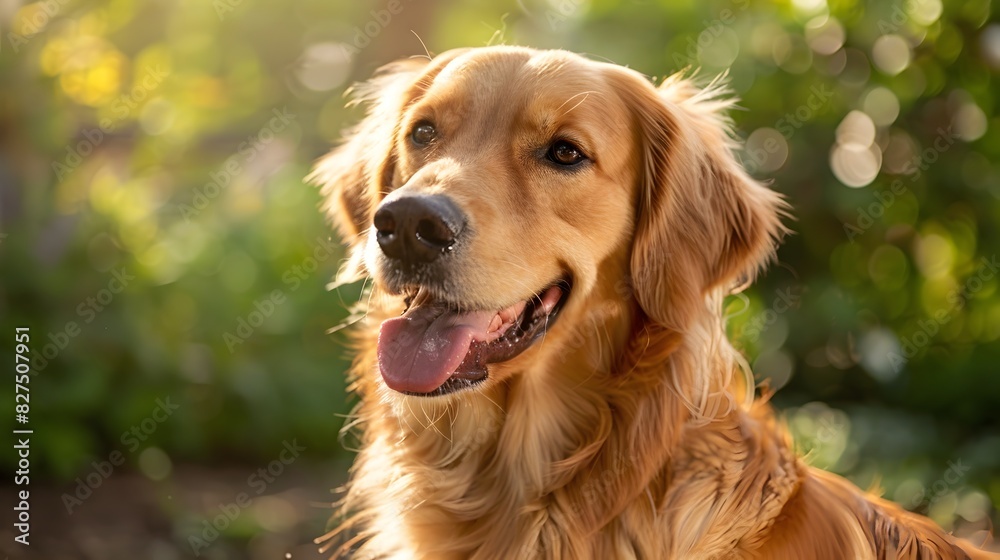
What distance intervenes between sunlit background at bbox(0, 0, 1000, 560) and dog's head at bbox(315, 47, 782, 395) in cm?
252

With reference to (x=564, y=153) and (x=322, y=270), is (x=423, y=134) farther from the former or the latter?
(x=322, y=270)

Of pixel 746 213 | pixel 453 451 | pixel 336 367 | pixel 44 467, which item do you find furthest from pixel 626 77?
pixel 44 467

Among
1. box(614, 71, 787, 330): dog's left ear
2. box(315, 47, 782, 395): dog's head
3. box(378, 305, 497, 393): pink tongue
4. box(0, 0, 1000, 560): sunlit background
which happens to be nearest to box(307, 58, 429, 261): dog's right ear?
box(315, 47, 782, 395): dog's head

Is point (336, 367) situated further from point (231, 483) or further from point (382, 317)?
point (382, 317)

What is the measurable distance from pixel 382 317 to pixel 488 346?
50cm

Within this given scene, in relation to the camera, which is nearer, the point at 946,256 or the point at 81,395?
the point at 81,395

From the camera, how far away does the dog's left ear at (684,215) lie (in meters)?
2.97

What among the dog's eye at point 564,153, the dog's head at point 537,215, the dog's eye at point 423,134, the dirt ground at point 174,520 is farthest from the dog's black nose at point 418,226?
the dirt ground at point 174,520

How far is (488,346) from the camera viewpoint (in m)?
2.83

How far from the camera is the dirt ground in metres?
4.73

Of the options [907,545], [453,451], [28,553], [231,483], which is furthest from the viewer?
[231,483]

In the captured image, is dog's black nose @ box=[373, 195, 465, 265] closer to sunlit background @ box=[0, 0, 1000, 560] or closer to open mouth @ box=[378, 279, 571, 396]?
open mouth @ box=[378, 279, 571, 396]

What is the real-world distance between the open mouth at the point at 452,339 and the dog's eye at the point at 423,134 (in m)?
0.56

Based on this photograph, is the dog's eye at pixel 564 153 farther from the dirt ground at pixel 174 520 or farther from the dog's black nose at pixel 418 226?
the dirt ground at pixel 174 520
